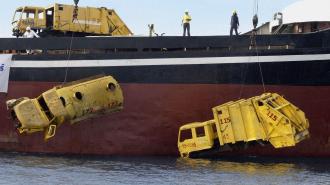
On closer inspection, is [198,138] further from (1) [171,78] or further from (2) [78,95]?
(2) [78,95]

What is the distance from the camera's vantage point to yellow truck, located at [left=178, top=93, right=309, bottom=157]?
59.1 feet

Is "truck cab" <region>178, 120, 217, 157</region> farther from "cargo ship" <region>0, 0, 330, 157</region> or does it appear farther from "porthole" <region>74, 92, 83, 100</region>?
"porthole" <region>74, 92, 83, 100</region>

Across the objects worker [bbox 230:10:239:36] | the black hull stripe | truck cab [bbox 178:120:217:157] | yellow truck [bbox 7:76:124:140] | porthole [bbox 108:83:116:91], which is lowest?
truck cab [bbox 178:120:217:157]

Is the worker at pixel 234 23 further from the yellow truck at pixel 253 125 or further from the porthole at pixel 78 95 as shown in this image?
the porthole at pixel 78 95

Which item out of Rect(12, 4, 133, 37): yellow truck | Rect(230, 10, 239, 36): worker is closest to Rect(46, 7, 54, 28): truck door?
Rect(12, 4, 133, 37): yellow truck

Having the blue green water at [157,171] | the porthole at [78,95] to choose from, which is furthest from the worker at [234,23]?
the porthole at [78,95]

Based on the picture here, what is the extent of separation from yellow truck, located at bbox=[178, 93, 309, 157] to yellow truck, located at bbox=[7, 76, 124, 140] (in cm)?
275

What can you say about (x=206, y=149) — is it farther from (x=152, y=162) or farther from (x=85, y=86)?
(x=85, y=86)

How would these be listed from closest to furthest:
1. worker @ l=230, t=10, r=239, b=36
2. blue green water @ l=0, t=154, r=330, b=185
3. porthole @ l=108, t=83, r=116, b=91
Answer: blue green water @ l=0, t=154, r=330, b=185 < porthole @ l=108, t=83, r=116, b=91 < worker @ l=230, t=10, r=239, b=36

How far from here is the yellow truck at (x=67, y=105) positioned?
733 inches

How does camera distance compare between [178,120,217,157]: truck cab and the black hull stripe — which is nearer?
[178,120,217,157]: truck cab

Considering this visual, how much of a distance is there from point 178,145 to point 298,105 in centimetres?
393

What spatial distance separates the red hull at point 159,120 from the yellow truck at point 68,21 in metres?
2.75

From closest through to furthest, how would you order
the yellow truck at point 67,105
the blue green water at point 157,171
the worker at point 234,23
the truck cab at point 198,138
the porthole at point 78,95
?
the blue green water at point 157,171
the yellow truck at point 67,105
the truck cab at point 198,138
the porthole at point 78,95
the worker at point 234,23
